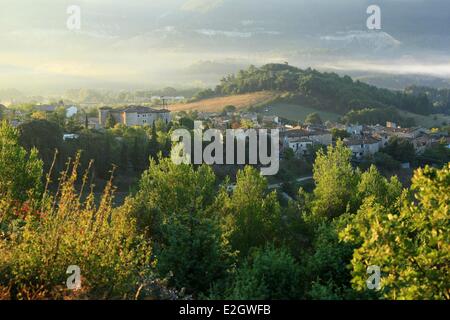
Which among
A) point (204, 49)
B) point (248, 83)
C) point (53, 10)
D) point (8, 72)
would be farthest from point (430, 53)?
point (8, 72)

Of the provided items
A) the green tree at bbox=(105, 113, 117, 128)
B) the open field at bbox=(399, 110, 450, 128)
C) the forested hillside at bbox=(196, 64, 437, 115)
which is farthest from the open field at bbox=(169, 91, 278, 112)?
the green tree at bbox=(105, 113, 117, 128)

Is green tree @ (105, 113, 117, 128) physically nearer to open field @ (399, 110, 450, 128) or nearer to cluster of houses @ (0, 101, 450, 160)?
cluster of houses @ (0, 101, 450, 160)

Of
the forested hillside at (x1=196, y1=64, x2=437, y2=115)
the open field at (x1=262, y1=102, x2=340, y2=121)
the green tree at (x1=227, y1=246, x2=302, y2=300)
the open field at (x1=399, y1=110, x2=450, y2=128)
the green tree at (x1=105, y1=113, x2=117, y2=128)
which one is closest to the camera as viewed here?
the green tree at (x1=227, y1=246, x2=302, y2=300)

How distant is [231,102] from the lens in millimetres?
84250

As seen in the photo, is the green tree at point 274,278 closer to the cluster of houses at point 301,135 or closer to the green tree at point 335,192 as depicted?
the green tree at point 335,192

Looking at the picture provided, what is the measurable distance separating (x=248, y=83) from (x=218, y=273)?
86.6m

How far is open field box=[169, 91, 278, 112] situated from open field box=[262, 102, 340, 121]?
2.68 metres

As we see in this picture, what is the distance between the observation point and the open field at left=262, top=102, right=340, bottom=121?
75.5 metres

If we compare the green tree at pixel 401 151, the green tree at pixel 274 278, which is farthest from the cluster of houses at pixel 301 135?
the green tree at pixel 274 278

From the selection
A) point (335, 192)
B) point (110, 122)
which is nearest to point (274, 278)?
point (335, 192)

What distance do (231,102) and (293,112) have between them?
35.5 ft

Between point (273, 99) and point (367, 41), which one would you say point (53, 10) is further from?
point (367, 41)

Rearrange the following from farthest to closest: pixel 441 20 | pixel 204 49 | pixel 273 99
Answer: pixel 441 20, pixel 204 49, pixel 273 99

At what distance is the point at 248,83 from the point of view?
9325 centimetres
